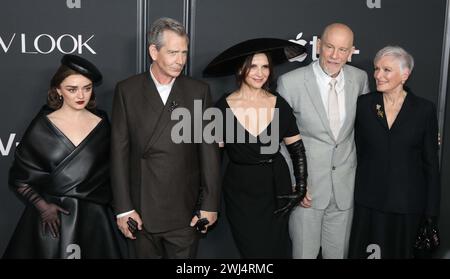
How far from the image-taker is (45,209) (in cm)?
329

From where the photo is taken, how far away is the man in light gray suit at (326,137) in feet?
11.3

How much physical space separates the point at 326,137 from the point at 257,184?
0.54 meters

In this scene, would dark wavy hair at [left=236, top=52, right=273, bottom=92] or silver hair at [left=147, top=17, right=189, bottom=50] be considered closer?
silver hair at [left=147, top=17, right=189, bottom=50]

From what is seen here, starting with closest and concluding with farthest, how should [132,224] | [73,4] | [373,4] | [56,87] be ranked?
[132,224] → [56,87] → [73,4] → [373,4]

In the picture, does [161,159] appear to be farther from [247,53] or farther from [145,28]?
[145,28]

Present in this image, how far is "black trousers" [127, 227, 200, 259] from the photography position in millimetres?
3322

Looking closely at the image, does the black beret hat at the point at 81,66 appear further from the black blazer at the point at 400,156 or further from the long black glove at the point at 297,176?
the black blazer at the point at 400,156

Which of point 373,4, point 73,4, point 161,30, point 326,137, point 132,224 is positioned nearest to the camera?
point 161,30

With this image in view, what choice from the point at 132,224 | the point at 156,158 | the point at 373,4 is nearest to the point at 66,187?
the point at 132,224

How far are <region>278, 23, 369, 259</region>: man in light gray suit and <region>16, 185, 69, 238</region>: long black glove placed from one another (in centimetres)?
153

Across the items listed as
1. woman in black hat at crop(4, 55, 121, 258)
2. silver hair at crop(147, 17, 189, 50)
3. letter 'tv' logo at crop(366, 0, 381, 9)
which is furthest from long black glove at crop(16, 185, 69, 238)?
letter 'tv' logo at crop(366, 0, 381, 9)

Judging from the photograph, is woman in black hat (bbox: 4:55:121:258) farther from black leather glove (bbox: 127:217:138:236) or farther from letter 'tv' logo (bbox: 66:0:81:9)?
letter 'tv' logo (bbox: 66:0:81:9)

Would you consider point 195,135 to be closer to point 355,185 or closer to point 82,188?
point 82,188

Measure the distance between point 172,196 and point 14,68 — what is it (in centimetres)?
148
